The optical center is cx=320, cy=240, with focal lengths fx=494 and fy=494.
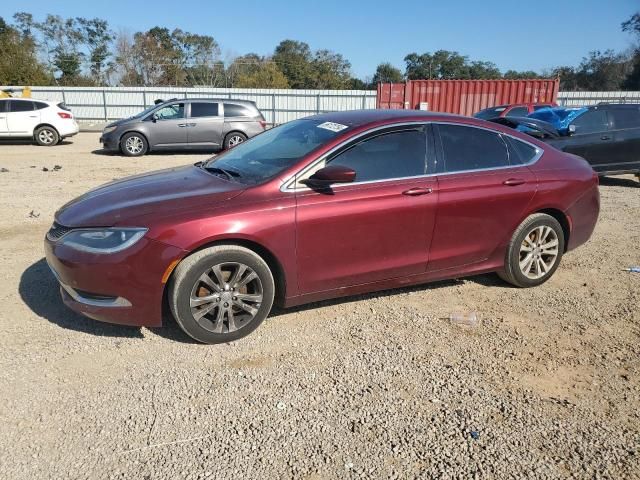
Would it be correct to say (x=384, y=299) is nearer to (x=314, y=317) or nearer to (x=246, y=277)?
(x=314, y=317)

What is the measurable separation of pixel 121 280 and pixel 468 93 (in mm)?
23834

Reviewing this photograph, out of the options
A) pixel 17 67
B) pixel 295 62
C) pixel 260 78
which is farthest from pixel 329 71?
pixel 17 67

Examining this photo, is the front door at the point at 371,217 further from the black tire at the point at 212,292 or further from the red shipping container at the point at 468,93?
the red shipping container at the point at 468,93

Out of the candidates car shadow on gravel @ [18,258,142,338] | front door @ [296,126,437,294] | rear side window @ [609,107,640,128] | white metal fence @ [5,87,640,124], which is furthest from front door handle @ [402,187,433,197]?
white metal fence @ [5,87,640,124]

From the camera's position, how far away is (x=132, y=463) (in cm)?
238

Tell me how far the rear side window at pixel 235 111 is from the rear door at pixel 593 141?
8.68m

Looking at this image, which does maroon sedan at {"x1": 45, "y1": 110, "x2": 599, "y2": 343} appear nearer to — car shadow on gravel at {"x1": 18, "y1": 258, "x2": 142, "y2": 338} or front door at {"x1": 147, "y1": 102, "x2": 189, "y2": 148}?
car shadow on gravel at {"x1": 18, "y1": 258, "x2": 142, "y2": 338}

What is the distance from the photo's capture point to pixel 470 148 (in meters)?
4.20

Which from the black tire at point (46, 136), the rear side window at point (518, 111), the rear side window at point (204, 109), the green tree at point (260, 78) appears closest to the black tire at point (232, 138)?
the rear side window at point (204, 109)

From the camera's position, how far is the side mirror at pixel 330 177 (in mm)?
3459

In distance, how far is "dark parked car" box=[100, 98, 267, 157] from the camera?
13805 millimetres

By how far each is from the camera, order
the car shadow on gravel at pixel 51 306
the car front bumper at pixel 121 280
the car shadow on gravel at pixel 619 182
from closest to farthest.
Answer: the car front bumper at pixel 121 280, the car shadow on gravel at pixel 51 306, the car shadow on gravel at pixel 619 182

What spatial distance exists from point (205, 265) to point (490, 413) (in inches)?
77.4

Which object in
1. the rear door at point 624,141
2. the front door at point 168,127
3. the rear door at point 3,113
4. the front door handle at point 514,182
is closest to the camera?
the front door handle at point 514,182
